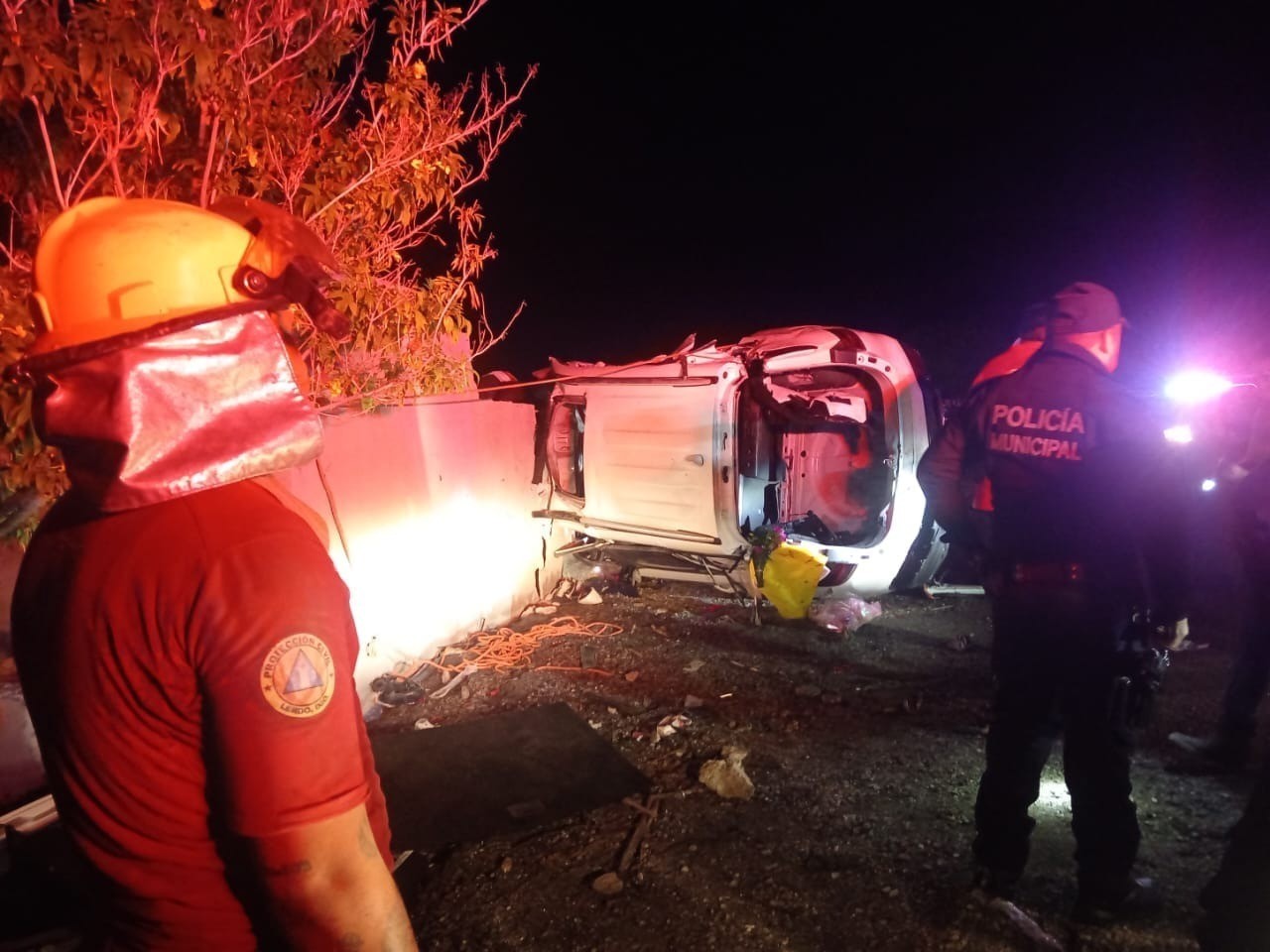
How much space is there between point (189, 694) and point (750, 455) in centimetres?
549

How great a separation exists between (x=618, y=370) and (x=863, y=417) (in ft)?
7.14

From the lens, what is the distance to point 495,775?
411 cm

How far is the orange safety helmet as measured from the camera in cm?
101

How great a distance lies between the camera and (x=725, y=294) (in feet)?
105

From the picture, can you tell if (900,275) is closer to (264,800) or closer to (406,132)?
(406,132)

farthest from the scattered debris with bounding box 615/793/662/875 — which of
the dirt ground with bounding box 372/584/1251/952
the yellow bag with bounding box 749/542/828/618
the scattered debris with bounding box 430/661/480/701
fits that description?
the yellow bag with bounding box 749/542/828/618

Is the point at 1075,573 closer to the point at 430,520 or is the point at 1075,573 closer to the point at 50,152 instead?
the point at 50,152

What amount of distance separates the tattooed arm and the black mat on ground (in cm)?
275

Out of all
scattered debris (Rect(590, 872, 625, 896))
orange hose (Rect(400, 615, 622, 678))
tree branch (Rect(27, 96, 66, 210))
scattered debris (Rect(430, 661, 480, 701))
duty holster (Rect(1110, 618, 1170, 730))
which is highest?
tree branch (Rect(27, 96, 66, 210))

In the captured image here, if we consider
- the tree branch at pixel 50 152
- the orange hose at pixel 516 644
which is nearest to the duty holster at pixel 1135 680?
the orange hose at pixel 516 644

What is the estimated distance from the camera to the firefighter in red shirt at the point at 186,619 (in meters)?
0.91

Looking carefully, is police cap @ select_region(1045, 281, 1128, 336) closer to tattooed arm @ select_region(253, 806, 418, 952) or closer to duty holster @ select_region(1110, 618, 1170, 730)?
duty holster @ select_region(1110, 618, 1170, 730)

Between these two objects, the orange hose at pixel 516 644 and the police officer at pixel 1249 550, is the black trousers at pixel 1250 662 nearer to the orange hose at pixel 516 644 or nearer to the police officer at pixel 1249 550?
the police officer at pixel 1249 550

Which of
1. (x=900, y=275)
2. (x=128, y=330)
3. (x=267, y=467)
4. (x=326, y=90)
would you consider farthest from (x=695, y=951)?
(x=900, y=275)
